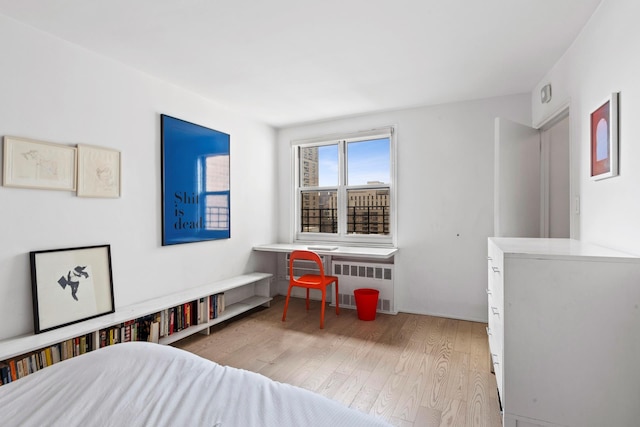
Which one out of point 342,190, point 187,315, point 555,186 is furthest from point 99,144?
point 555,186

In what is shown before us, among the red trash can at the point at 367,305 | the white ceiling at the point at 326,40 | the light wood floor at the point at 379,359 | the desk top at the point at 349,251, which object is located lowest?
the light wood floor at the point at 379,359

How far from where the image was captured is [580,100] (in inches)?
87.0

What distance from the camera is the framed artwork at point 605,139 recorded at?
170 cm

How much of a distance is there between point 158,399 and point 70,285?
176 centimetres

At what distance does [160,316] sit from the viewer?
9.21 feet

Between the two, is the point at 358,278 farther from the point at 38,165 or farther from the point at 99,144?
the point at 38,165

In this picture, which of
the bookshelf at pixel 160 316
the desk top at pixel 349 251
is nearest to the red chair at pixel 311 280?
the desk top at pixel 349 251

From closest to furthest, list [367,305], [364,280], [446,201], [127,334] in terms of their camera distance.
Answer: [127,334], [367,305], [446,201], [364,280]

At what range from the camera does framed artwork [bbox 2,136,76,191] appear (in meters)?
2.04

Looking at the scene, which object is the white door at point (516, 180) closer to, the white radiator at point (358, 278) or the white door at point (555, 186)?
the white door at point (555, 186)

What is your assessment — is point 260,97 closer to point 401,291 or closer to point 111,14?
point 111,14

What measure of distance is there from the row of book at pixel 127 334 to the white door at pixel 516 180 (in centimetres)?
293

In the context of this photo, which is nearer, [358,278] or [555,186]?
[555,186]

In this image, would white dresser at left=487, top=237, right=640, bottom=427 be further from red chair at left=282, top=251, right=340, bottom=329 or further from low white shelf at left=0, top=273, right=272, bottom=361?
low white shelf at left=0, top=273, right=272, bottom=361
